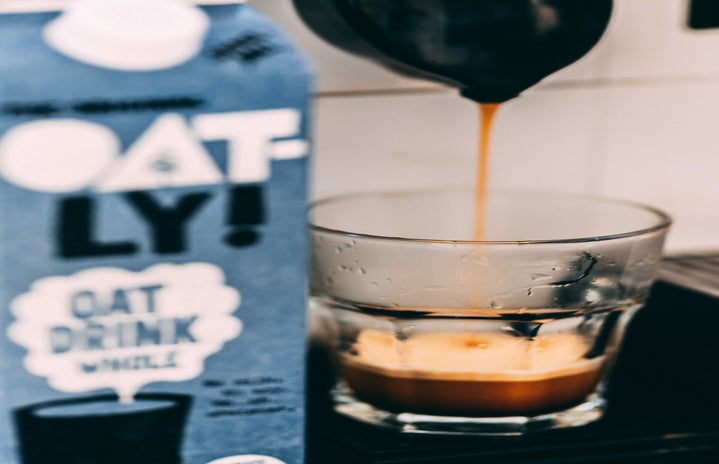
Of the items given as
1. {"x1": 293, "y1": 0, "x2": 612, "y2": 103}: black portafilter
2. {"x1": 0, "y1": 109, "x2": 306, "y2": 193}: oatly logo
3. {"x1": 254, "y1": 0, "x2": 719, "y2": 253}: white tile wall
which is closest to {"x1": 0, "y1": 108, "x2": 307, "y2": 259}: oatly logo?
{"x1": 0, "y1": 109, "x2": 306, "y2": 193}: oatly logo

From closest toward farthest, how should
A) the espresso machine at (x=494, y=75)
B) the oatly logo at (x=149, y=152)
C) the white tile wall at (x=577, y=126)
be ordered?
the oatly logo at (x=149, y=152), the espresso machine at (x=494, y=75), the white tile wall at (x=577, y=126)

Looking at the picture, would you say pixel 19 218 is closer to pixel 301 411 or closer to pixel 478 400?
pixel 301 411

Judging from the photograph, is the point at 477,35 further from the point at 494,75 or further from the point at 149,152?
the point at 149,152

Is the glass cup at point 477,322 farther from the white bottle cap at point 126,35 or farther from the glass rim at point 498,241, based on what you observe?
the white bottle cap at point 126,35

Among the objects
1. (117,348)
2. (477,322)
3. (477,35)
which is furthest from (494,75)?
(117,348)

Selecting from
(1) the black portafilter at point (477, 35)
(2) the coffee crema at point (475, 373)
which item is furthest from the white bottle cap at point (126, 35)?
(2) the coffee crema at point (475, 373)

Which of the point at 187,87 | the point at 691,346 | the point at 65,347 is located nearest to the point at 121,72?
the point at 187,87
